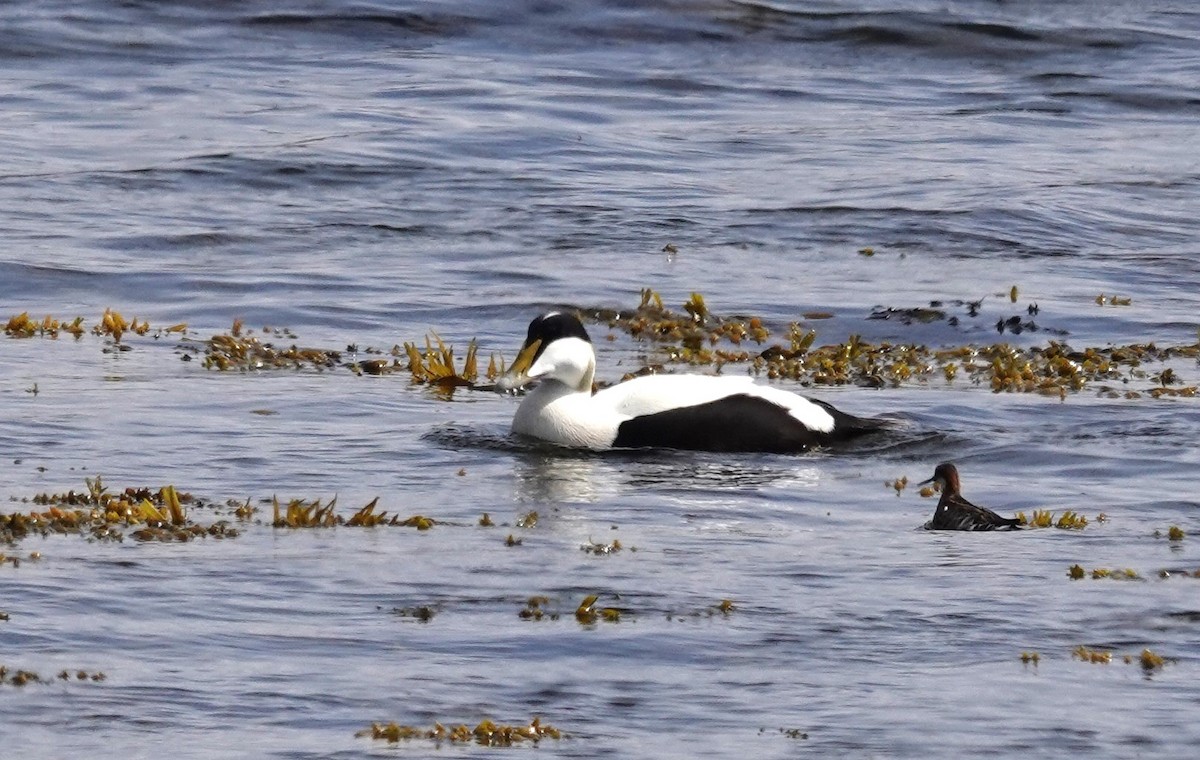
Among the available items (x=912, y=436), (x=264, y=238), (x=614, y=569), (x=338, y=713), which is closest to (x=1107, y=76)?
(x=264, y=238)

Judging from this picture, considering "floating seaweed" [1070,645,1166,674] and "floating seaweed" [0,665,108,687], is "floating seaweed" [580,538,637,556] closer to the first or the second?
"floating seaweed" [1070,645,1166,674]

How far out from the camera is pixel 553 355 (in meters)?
10.8

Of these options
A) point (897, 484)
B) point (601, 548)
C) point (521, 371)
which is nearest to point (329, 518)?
point (601, 548)

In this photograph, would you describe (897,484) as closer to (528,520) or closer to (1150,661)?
(528,520)

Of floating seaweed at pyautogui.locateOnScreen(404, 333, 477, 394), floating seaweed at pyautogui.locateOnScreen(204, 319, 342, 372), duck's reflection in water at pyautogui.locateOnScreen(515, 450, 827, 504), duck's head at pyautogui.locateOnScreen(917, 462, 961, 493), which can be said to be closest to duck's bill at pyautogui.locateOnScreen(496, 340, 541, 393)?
duck's reflection in water at pyautogui.locateOnScreen(515, 450, 827, 504)

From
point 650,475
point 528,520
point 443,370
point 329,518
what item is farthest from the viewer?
point 443,370

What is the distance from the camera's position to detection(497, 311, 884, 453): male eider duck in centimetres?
1055

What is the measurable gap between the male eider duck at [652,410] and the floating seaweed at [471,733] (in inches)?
176

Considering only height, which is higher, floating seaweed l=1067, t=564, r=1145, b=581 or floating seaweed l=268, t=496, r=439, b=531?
floating seaweed l=1067, t=564, r=1145, b=581

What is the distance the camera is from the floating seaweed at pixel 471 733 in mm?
6070

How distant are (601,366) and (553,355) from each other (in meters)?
2.44

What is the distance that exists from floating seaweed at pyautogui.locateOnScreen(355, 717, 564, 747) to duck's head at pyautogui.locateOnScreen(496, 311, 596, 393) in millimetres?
4665

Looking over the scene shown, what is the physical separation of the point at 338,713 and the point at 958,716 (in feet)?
5.53

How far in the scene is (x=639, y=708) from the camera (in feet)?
21.0
